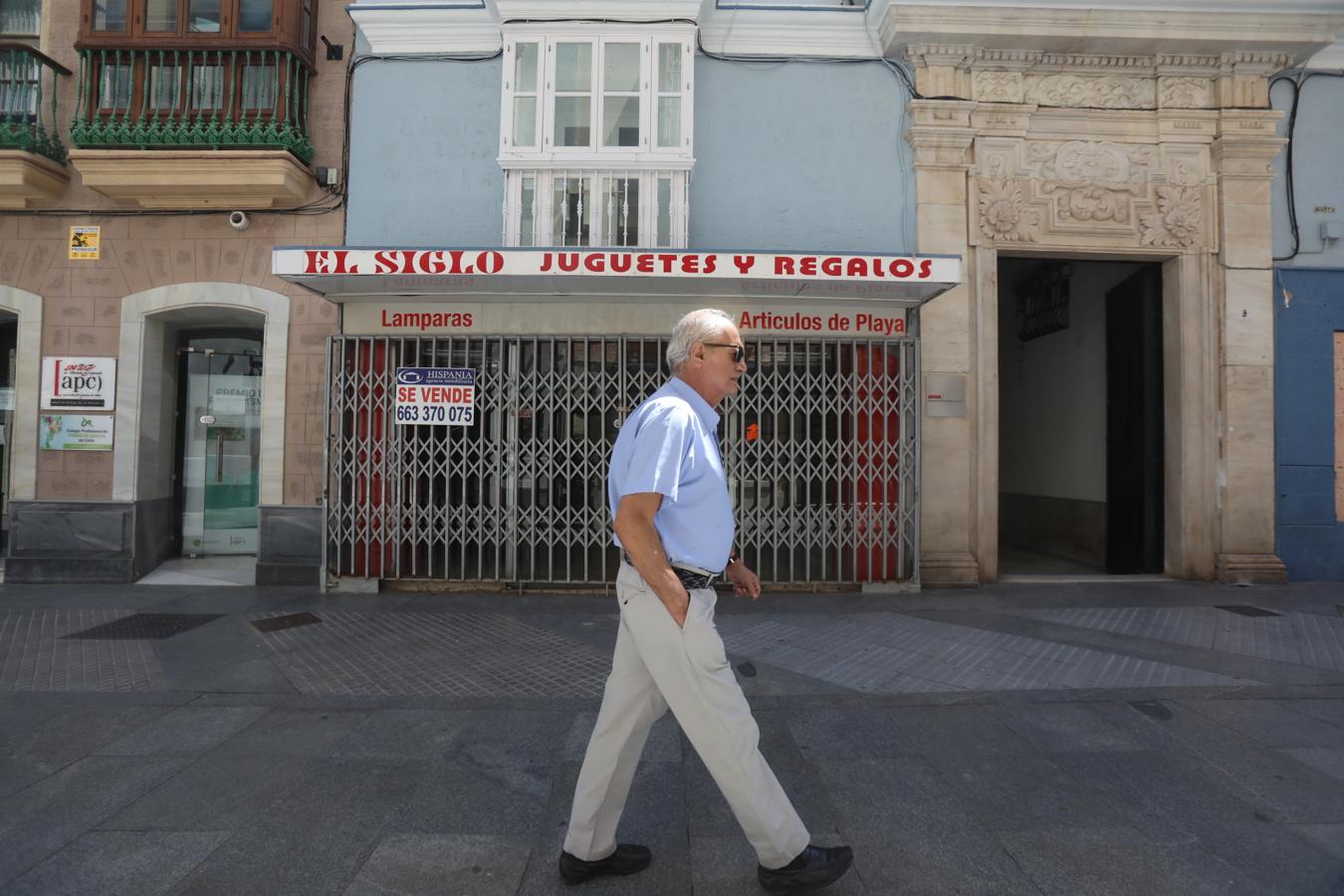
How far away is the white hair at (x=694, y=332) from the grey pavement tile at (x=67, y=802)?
2.90m

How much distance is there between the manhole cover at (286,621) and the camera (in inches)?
238

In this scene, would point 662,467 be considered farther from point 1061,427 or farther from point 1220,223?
point 1061,427

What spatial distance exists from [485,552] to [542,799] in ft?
17.5

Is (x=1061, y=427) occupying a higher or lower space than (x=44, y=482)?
higher

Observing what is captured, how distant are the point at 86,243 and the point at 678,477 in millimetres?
8872

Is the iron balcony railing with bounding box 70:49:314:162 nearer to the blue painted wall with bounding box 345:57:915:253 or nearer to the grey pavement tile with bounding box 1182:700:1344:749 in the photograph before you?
the blue painted wall with bounding box 345:57:915:253

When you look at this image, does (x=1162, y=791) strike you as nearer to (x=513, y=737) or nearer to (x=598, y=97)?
(x=513, y=737)

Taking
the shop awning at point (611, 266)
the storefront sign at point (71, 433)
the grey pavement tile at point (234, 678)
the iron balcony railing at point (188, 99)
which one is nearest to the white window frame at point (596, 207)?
the shop awning at point (611, 266)

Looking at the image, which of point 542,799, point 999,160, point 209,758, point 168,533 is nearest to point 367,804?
point 542,799

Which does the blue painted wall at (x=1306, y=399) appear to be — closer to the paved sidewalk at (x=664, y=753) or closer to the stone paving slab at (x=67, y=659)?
the paved sidewalk at (x=664, y=753)

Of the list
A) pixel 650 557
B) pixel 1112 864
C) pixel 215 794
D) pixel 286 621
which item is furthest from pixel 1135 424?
pixel 215 794

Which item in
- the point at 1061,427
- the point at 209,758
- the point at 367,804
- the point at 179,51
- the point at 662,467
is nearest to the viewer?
the point at 662,467

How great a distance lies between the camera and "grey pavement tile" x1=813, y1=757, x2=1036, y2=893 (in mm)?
2508

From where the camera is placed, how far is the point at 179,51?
25.7ft
